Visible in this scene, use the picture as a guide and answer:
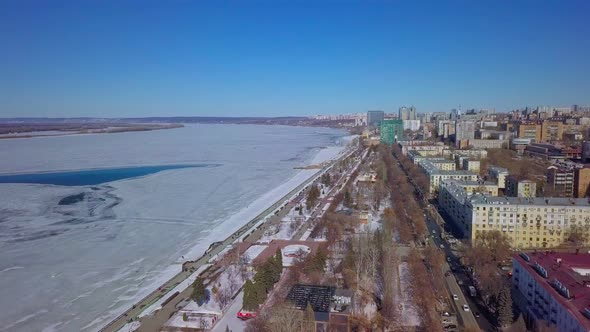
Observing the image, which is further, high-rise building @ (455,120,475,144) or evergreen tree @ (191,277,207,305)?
high-rise building @ (455,120,475,144)

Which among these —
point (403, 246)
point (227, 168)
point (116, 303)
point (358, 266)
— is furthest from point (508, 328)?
point (227, 168)

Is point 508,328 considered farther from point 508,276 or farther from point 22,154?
point 22,154

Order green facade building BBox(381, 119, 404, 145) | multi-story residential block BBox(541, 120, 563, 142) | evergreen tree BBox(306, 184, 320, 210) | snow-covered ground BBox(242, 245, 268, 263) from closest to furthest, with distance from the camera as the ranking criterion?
snow-covered ground BBox(242, 245, 268, 263) → evergreen tree BBox(306, 184, 320, 210) → multi-story residential block BBox(541, 120, 563, 142) → green facade building BBox(381, 119, 404, 145)

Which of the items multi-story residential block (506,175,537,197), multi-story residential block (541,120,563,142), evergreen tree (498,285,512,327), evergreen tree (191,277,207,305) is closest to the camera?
evergreen tree (498,285,512,327)

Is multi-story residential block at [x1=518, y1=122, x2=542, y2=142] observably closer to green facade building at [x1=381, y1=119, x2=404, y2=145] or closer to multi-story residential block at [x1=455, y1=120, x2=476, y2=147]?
multi-story residential block at [x1=455, y1=120, x2=476, y2=147]

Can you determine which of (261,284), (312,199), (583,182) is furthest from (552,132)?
(261,284)

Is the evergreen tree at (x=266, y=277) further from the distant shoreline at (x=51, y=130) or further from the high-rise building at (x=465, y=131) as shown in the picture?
the distant shoreline at (x=51, y=130)

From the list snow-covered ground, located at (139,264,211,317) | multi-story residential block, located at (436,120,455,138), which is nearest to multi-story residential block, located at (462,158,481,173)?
snow-covered ground, located at (139,264,211,317)
